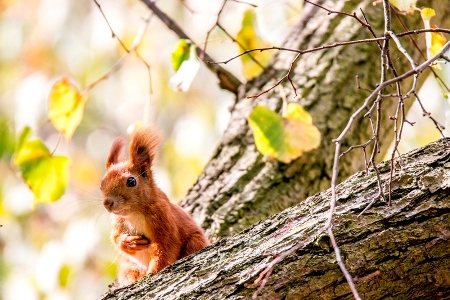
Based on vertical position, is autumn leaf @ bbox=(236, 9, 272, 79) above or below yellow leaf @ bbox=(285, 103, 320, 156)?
above

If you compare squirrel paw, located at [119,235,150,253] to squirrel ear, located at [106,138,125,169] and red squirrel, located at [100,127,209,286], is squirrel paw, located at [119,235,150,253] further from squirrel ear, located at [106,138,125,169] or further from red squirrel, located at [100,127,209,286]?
squirrel ear, located at [106,138,125,169]

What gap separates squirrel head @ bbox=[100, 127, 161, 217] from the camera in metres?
2.42

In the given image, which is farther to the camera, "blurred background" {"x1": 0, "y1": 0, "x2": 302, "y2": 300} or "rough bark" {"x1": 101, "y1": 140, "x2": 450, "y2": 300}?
"blurred background" {"x1": 0, "y1": 0, "x2": 302, "y2": 300}

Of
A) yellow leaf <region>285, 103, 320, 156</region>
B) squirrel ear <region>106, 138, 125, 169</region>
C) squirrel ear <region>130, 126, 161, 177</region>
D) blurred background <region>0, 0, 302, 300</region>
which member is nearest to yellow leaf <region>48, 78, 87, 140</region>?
squirrel ear <region>106, 138, 125, 169</region>

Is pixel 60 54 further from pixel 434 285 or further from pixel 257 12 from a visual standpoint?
pixel 434 285

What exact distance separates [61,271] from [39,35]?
2858mm

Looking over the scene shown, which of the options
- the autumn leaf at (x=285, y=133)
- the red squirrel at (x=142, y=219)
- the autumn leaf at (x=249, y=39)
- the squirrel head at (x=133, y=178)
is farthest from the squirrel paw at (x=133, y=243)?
the autumn leaf at (x=249, y=39)

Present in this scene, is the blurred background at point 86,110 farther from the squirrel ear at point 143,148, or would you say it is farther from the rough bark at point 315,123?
the squirrel ear at point 143,148

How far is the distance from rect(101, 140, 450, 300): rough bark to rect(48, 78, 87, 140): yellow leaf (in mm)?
1125

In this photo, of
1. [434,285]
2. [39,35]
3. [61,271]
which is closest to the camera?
Answer: [434,285]

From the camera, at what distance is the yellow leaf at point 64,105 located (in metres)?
2.65

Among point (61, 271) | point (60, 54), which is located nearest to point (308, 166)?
point (61, 271)

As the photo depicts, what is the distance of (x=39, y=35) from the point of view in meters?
5.81

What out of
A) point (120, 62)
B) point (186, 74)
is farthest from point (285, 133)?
point (120, 62)
